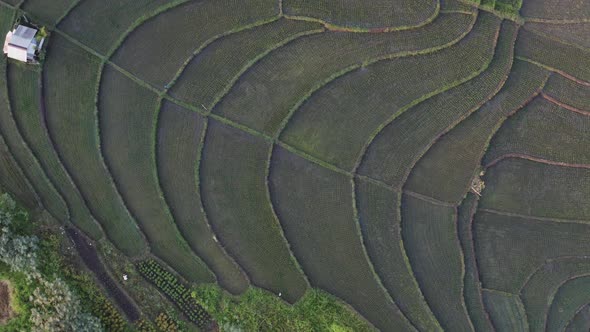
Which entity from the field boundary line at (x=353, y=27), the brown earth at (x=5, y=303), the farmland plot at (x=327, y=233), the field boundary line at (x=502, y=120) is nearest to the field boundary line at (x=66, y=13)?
the field boundary line at (x=353, y=27)

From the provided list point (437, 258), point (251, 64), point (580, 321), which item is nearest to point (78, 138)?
point (251, 64)

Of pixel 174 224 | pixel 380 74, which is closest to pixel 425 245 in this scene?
pixel 380 74

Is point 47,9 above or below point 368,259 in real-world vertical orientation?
above

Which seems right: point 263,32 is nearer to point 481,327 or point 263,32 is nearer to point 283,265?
point 283,265

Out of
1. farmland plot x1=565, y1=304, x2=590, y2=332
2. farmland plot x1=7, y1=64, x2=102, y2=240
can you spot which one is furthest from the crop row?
farmland plot x1=565, y1=304, x2=590, y2=332

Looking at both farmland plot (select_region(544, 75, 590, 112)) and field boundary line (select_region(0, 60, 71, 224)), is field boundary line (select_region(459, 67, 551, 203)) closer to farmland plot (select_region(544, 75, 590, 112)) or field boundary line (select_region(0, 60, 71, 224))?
farmland plot (select_region(544, 75, 590, 112))

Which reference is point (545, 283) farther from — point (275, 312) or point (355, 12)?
point (355, 12)
